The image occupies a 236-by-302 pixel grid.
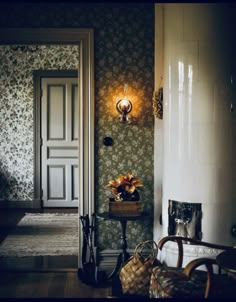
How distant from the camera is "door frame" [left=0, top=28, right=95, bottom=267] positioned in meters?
5.45

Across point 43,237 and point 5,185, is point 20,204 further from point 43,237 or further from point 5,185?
point 43,237

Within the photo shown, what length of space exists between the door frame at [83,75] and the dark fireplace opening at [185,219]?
921 mm

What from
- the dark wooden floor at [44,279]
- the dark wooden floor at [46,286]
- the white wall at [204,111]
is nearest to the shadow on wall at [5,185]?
the dark wooden floor at [44,279]

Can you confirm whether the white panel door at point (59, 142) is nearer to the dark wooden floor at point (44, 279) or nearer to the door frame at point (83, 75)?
the dark wooden floor at point (44, 279)

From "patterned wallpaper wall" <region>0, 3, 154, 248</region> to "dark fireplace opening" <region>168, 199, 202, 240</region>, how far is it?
0.61 meters

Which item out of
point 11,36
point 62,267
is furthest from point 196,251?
point 11,36

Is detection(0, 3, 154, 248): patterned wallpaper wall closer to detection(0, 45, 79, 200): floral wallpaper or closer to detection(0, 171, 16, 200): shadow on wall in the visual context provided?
detection(0, 45, 79, 200): floral wallpaper

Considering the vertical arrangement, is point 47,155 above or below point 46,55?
below

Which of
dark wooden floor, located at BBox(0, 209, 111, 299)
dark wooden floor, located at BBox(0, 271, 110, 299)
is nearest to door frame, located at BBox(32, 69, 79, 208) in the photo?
dark wooden floor, located at BBox(0, 209, 111, 299)

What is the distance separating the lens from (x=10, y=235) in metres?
7.18

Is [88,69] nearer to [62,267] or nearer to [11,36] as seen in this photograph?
[11,36]

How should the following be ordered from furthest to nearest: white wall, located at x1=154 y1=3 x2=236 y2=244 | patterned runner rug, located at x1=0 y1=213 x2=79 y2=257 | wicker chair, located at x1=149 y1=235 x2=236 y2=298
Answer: patterned runner rug, located at x1=0 y1=213 x2=79 y2=257 < white wall, located at x1=154 y1=3 x2=236 y2=244 < wicker chair, located at x1=149 y1=235 x2=236 y2=298

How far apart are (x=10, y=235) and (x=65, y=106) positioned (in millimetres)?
2865

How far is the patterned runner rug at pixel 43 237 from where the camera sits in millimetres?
6340
